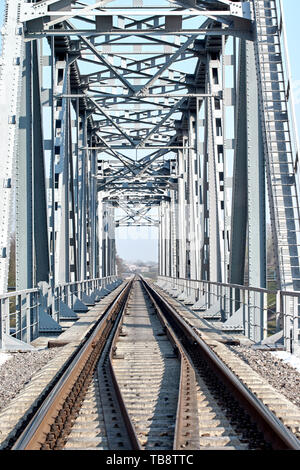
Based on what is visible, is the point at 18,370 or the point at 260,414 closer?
the point at 260,414

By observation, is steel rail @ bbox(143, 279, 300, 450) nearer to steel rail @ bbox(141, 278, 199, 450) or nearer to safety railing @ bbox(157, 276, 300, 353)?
steel rail @ bbox(141, 278, 199, 450)

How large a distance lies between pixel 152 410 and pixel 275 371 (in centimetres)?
276

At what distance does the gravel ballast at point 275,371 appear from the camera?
7.32 meters

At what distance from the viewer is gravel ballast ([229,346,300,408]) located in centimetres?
732

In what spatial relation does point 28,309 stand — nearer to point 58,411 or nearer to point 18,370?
point 18,370

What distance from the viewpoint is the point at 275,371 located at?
852 centimetres

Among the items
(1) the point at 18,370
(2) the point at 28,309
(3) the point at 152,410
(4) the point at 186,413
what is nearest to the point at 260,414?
(4) the point at 186,413

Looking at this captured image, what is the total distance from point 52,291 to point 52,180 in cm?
→ 370

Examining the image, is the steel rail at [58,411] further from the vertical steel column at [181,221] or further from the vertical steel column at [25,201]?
the vertical steel column at [181,221]

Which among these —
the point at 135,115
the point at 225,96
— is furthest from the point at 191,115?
the point at 225,96

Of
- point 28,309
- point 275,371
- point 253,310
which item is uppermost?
point 28,309

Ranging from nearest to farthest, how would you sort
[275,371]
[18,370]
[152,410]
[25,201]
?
1. [152,410]
2. [275,371]
3. [18,370]
4. [25,201]

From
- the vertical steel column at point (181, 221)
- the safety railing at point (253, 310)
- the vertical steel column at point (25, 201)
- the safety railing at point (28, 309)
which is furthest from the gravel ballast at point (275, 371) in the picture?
the vertical steel column at point (181, 221)
